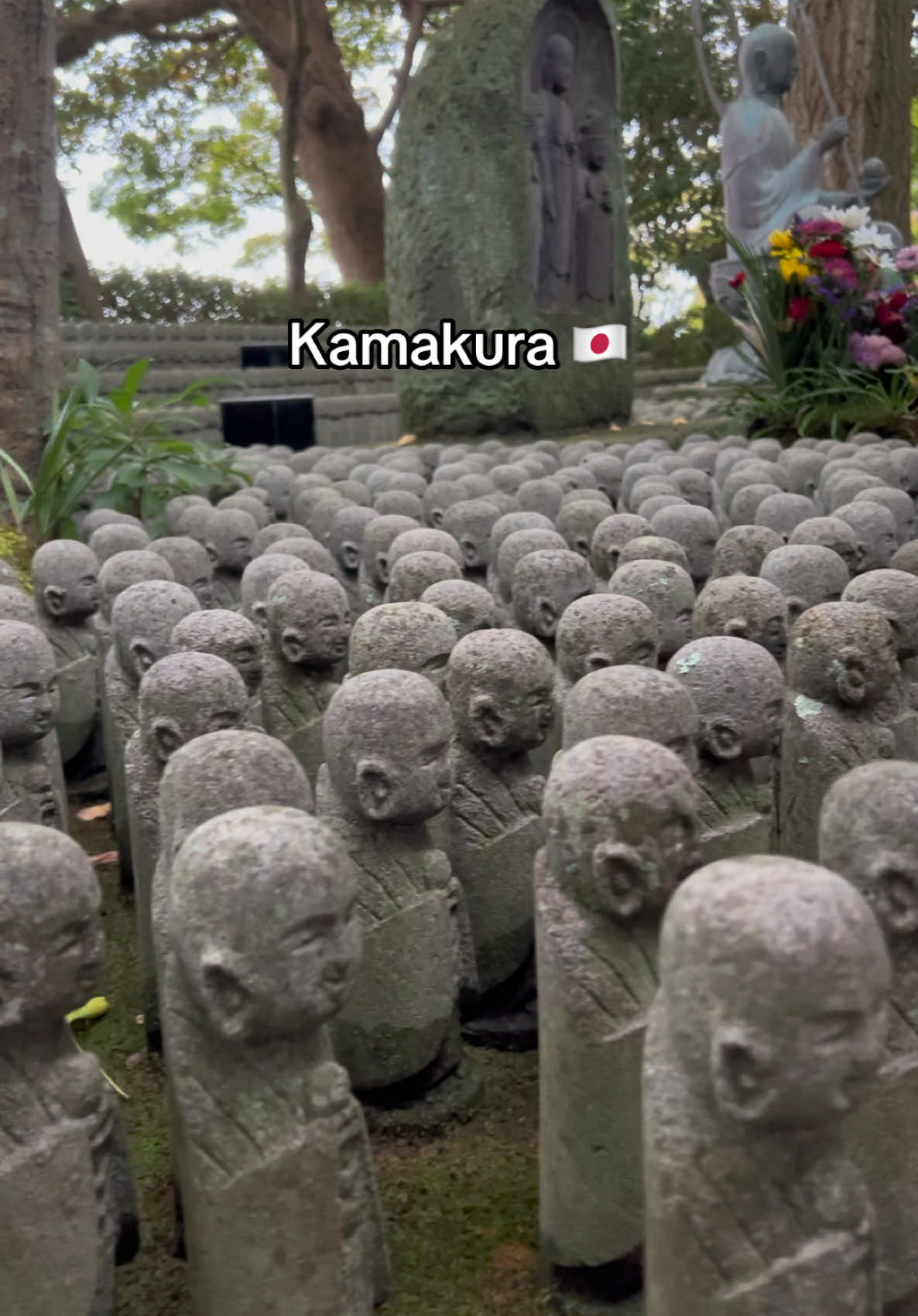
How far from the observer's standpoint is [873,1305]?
4.63ft

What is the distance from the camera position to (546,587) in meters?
3.35

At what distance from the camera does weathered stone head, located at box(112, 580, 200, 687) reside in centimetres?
299

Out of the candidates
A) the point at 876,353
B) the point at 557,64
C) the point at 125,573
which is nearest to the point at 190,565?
the point at 125,573

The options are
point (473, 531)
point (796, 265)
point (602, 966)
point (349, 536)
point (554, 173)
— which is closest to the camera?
point (602, 966)

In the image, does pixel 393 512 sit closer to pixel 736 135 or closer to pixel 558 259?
pixel 558 259

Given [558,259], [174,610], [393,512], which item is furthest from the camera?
[558,259]

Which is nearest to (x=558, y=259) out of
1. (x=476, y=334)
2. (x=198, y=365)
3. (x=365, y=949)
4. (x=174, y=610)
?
(x=476, y=334)

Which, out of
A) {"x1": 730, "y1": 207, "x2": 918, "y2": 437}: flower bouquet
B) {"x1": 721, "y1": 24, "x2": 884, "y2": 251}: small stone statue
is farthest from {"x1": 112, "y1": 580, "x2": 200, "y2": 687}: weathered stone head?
{"x1": 721, "y1": 24, "x2": 884, "y2": 251}: small stone statue

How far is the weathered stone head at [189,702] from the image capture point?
2377 millimetres

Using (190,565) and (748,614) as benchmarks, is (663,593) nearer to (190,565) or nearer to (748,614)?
(748,614)

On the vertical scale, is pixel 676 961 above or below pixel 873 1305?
above

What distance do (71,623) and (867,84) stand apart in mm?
9698

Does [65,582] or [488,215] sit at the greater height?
[488,215]

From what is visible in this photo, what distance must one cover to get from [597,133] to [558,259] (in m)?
0.94
